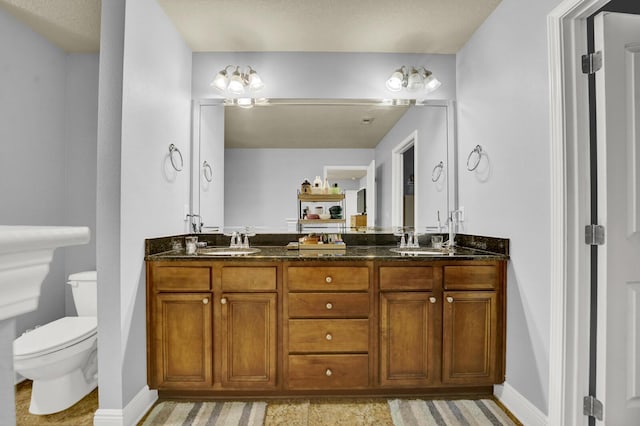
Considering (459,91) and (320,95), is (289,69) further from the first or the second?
(459,91)

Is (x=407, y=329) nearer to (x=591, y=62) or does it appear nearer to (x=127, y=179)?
(x=591, y=62)

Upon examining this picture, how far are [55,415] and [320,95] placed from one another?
2.71 metres

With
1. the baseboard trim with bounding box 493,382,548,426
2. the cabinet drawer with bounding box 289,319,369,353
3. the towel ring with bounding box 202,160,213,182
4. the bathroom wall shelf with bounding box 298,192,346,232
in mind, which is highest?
the towel ring with bounding box 202,160,213,182

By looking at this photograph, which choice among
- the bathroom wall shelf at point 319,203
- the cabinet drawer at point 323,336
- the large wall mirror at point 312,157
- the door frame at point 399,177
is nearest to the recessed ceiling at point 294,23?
the large wall mirror at point 312,157

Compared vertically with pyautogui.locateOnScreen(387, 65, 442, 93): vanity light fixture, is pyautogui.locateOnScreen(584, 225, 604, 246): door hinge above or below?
below

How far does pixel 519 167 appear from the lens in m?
1.99

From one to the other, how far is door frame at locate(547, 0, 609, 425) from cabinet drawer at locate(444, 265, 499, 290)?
1.55 ft

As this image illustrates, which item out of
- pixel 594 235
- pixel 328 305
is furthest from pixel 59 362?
pixel 594 235

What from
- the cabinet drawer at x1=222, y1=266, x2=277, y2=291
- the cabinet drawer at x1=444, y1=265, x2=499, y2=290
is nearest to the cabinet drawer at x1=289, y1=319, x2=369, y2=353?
the cabinet drawer at x1=222, y1=266, x2=277, y2=291

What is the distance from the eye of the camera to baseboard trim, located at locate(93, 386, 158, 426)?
5.97 feet

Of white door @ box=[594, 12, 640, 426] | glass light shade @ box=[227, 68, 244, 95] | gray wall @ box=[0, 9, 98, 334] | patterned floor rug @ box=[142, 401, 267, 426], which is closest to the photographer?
white door @ box=[594, 12, 640, 426]

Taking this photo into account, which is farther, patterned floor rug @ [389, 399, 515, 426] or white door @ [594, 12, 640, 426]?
patterned floor rug @ [389, 399, 515, 426]

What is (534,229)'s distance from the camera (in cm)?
187

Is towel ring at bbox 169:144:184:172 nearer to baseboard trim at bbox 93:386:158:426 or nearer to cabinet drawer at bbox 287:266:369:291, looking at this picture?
cabinet drawer at bbox 287:266:369:291
